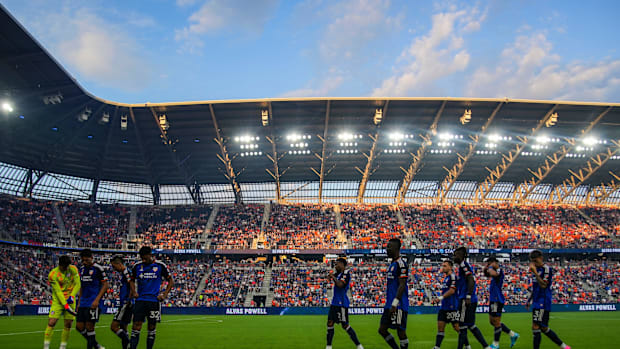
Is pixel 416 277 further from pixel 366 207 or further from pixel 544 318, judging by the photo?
pixel 544 318

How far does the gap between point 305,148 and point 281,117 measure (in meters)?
7.28

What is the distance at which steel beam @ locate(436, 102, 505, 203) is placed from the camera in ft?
134

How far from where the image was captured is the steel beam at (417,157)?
40784mm

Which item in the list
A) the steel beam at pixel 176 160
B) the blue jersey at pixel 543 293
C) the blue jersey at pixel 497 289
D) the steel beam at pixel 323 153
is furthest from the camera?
the steel beam at pixel 176 160

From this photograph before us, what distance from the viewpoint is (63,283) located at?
11016 mm

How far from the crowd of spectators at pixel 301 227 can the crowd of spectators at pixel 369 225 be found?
1.80 m

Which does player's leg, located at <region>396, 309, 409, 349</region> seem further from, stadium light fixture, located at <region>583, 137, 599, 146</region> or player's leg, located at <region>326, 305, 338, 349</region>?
stadium light fixture, located at <region>583, 137, 599, 146</region>

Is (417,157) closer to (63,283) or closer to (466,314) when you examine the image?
(466,314)

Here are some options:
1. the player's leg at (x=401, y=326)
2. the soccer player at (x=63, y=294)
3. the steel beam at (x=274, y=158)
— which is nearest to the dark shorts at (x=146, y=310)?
the soccer player at (x=63, y=294)

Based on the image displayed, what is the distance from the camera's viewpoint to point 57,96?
111 ft

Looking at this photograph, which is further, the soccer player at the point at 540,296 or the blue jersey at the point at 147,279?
the soccer player at the point at 540,296

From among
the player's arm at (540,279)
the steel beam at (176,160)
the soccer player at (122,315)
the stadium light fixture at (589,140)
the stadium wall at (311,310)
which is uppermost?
the stadium light fixture at (589,140)

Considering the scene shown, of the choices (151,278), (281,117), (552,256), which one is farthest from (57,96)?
(552,256)

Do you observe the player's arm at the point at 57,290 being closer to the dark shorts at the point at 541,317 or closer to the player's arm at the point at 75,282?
the player's arm at the point at 75,282
